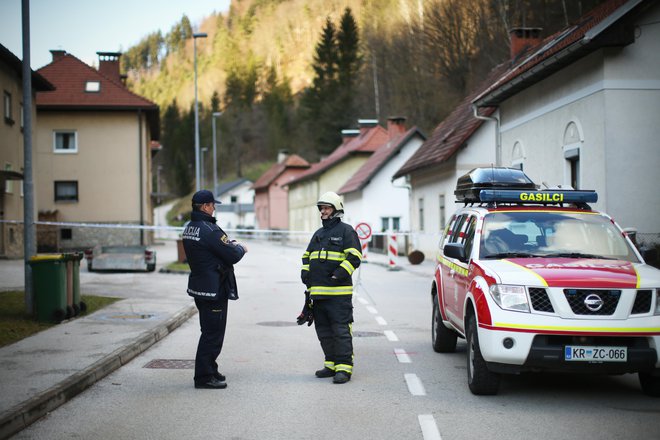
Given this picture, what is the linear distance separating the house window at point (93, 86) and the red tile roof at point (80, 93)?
0.16 meters

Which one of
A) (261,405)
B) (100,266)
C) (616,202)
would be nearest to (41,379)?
(261,405)

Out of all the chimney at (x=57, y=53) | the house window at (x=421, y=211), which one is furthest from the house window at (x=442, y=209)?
the chimney at (x=57, y=53)

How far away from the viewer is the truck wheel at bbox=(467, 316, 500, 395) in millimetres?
7738

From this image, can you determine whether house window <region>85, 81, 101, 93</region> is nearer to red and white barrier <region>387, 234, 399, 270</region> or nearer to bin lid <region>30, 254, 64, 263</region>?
red and white barrier <region>387, 234, 399, 270</region>

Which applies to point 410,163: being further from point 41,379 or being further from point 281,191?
→ point 281,191

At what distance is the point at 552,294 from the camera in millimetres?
7344

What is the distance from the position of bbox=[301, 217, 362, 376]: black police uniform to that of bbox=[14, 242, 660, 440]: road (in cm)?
33

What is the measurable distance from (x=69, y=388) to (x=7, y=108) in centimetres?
2389

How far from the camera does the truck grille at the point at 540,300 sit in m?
7.38

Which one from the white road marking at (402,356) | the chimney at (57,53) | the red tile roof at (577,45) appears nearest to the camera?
the white road marking at (402,356)

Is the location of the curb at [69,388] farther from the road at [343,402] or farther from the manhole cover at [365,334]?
the manhole cover at [365,334]

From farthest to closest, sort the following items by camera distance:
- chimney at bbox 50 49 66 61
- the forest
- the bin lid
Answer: the forest → chimney at bbox 50 49 66 61 → the bin lid

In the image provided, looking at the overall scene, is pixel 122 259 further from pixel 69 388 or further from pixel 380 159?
pixel 380 159

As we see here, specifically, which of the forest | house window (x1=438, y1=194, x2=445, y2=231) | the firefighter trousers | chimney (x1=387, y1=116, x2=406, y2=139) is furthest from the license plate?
chimney (x1=387, y1=116, x2=406, y2=139)
